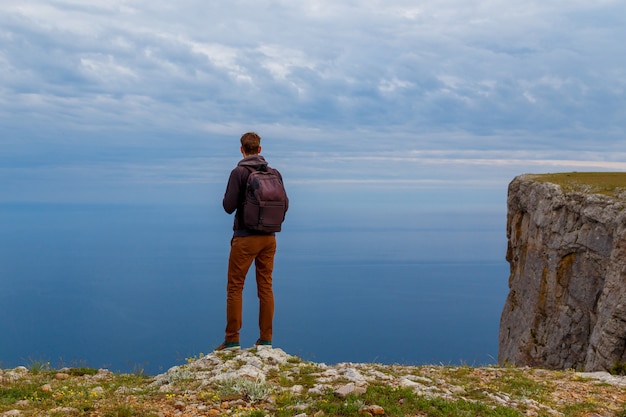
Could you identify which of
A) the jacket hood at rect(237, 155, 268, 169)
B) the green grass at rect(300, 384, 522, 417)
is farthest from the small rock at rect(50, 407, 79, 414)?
the jacket hood at rect(237, 155, 268, 169)

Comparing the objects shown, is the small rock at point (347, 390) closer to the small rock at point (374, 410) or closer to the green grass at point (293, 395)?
the green grass at point (293, 395)

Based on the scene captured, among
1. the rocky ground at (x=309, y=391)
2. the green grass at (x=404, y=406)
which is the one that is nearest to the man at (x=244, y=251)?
the rocky ground at (x=309, y=391)

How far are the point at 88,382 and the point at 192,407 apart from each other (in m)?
3.41

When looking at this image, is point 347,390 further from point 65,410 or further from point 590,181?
point 590,181

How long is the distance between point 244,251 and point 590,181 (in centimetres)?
2287

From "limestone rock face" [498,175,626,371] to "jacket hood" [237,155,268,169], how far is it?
42.6 ft

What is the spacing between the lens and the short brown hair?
1002 centimetres

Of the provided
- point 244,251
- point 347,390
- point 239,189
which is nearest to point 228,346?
point 244,251

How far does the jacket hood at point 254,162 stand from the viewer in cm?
982

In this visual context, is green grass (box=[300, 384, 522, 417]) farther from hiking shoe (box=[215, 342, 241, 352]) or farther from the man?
hiking shoe (box=[215, 342, 241, 352])

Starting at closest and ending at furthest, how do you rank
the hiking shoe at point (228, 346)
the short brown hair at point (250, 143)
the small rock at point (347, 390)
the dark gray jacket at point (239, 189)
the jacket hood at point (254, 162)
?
the small rock at point (347, 390) < the dark gray jacket at point (239, 189) < the jacket hood at point (254, 162) < the short brown hair at point (250, 143) < the hiking shoe at point (228, 346)

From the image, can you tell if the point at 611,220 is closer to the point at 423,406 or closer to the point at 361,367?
the point at 361,367

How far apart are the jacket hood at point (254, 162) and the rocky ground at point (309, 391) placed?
3.64 meters

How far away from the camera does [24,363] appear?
11414 mm
